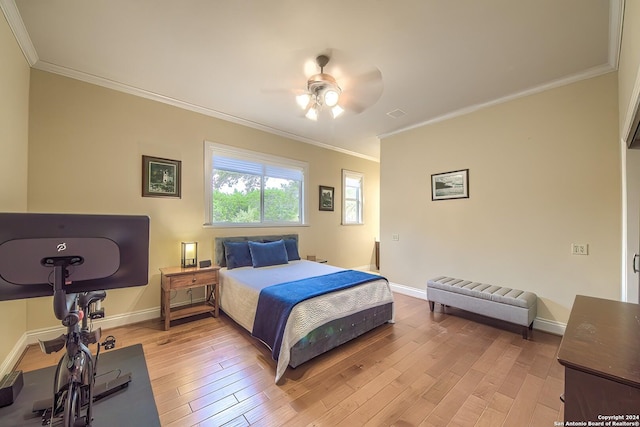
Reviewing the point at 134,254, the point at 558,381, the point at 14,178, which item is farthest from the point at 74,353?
the point at 558,381

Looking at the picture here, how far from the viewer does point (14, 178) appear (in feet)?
7.01

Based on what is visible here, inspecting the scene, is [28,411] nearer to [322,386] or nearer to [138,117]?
[322,386]

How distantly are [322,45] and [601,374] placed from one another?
262cm

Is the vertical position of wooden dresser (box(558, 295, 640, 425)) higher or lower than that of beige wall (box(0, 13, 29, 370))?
lower

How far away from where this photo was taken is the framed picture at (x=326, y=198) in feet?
16.6

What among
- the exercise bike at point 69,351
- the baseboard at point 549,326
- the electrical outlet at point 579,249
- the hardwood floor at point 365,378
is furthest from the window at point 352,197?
the exercise bike at point 69,351

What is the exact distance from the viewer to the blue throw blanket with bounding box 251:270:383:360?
214 cm

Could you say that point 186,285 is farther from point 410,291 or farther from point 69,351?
point 410,291

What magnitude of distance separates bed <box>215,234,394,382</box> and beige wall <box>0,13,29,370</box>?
177cm

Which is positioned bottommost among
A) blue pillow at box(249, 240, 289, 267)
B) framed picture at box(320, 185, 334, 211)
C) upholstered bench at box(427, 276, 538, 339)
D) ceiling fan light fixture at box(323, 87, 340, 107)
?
upholstered bench at box(427, 276, 538, 339)

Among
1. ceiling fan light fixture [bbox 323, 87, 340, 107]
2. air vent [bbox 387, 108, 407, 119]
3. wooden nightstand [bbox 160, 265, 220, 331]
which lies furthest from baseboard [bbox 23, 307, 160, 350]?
air vent [bbox 387, 108, 407, 119]

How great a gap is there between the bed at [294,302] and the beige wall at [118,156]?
0.62 m

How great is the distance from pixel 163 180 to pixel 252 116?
156 centimetres

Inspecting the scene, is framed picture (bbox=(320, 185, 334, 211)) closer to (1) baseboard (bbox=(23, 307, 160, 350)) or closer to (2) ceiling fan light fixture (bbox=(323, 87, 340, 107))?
(2) ceiling fan light fixture (bbox=(323, 87, 340, 107))
